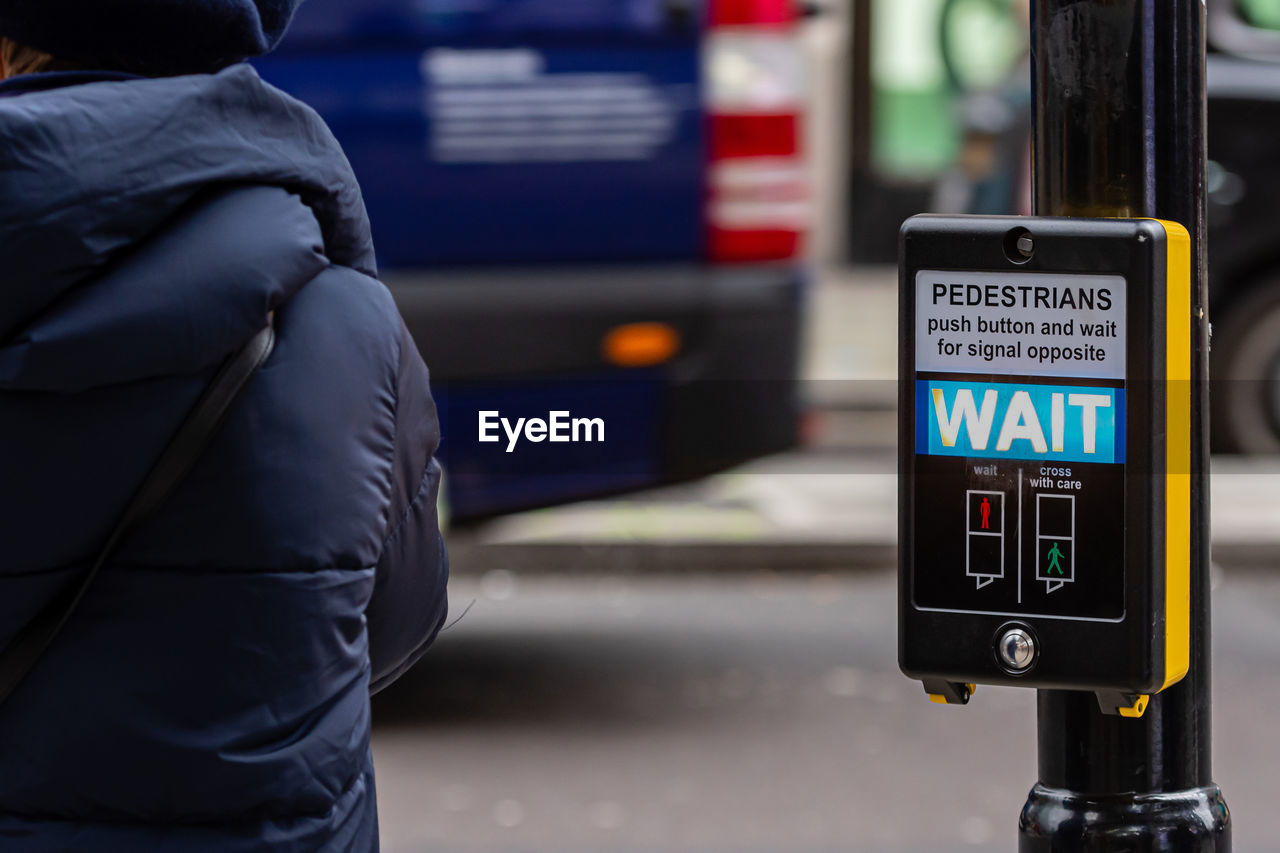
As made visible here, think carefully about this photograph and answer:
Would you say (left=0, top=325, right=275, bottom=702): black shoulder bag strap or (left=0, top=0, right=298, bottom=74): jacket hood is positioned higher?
(left=0, top=0, right=298, bottom=74): jacket hood

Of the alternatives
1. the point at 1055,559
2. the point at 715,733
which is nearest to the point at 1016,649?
the point at 1055,559

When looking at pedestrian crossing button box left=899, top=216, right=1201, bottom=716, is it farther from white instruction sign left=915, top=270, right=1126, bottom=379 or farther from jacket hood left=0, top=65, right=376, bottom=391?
jacket hood left=0, top=65, right=376, bottom=391

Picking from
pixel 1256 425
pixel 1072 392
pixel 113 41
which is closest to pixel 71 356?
pixel 113 41

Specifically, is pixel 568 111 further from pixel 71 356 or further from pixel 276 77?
pixel 71 356

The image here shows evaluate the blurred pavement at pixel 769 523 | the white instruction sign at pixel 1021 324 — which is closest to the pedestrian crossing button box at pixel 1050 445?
the white instruction sign at pixel 1021 324

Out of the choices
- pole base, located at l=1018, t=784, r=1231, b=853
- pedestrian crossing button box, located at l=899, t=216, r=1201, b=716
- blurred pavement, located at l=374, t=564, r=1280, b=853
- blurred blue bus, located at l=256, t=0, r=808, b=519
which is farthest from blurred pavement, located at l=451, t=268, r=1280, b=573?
pedestrian crossing button box, located at l=899, t=216, r=1201, b=716

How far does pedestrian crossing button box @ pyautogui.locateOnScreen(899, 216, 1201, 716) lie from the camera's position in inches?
56.6

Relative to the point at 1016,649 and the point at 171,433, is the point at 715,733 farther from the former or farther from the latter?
the point at 171,433

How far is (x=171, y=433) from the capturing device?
139 centimetres

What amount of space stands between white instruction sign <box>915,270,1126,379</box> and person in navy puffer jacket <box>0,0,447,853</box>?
1.47ft

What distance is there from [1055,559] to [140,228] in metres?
0.75

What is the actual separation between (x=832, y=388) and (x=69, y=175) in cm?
987

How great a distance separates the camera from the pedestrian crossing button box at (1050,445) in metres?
1.44

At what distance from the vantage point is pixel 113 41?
4.77ft
